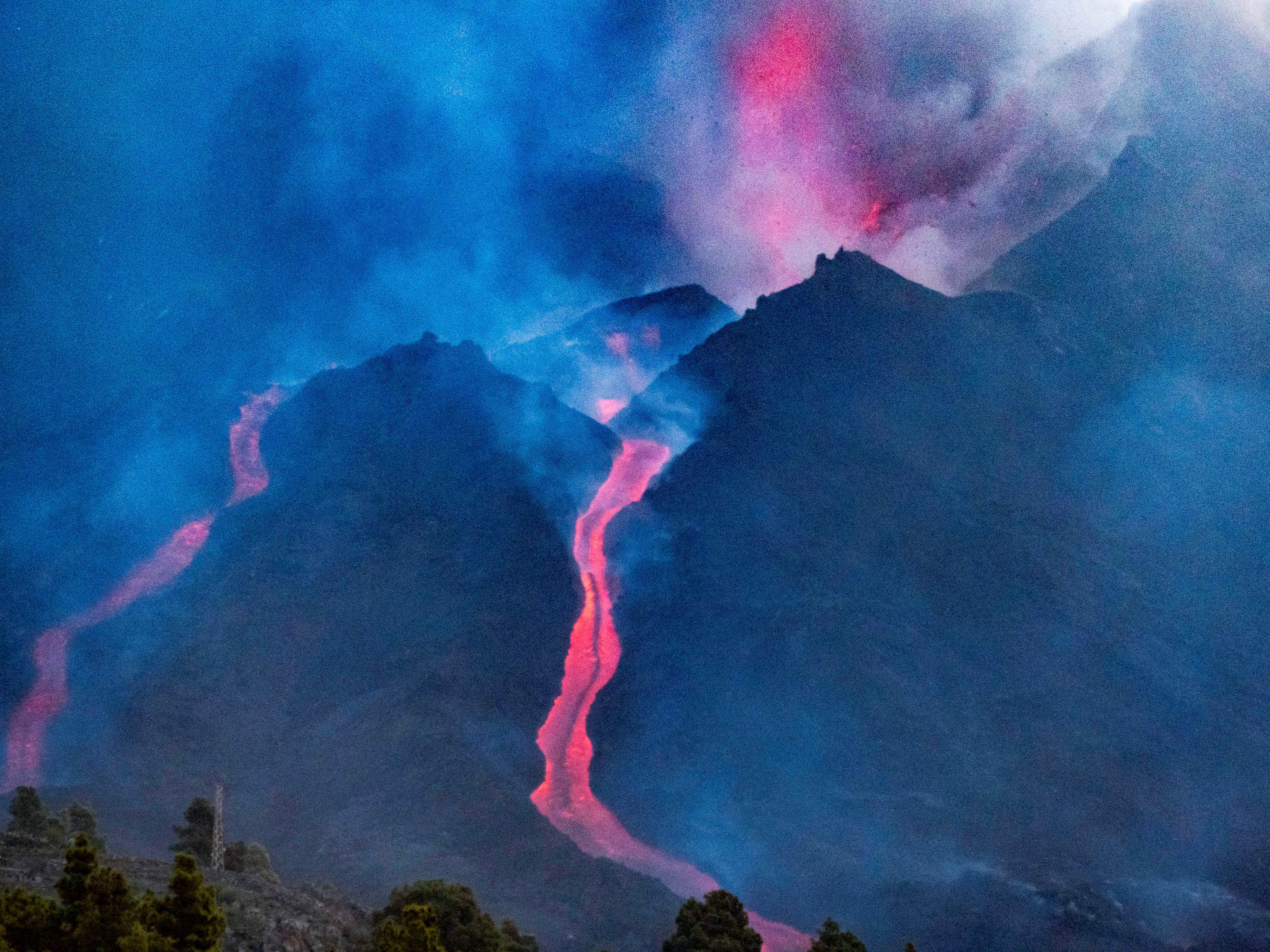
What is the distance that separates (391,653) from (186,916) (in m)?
67.1

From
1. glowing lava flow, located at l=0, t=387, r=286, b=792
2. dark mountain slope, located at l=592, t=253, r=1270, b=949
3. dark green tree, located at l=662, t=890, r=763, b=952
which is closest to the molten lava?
glowing lava flow, located at l=0, t=387, r=286, b=792

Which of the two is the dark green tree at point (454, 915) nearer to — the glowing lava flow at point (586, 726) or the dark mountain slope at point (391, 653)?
the dark mountain slope at point (391, 653)

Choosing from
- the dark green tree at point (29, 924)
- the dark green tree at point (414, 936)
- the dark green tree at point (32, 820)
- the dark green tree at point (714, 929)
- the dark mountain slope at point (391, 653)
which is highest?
the dark mountain slope at point (391, 653)

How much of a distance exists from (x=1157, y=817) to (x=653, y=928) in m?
33.8

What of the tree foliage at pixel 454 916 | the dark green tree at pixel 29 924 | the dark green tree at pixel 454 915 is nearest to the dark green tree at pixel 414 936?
the dark green tree at pixel 29 924

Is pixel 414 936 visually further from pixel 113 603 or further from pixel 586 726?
pixel 113 603

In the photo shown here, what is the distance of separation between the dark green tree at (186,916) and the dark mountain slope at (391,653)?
38459 millimetres

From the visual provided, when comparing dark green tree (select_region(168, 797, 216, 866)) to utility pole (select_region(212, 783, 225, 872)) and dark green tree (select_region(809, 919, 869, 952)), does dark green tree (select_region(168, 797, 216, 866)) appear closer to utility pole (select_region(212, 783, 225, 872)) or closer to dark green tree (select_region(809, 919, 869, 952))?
utility pole (select_region(212, 783, 225, 872))

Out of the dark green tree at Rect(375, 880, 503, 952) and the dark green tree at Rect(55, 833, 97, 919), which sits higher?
the dark green tree at Rect(375, 880, 503, 952)

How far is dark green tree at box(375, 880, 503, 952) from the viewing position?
3869 cm

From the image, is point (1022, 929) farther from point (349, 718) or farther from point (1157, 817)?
point (349, 718)

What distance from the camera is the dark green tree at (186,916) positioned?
22.4 meters

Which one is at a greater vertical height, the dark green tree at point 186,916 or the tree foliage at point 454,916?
the tree foliage at point 454,916

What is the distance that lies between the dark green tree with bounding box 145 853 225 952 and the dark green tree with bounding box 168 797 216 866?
32.4 meters
